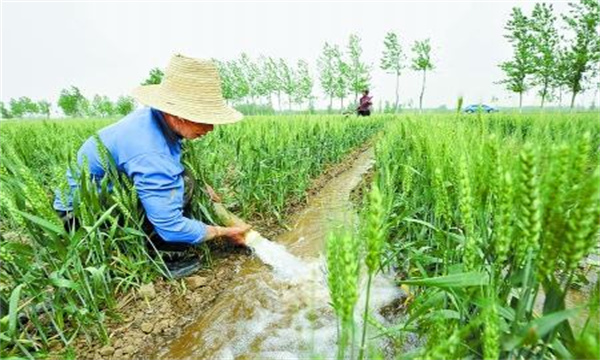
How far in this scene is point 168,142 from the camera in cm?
218

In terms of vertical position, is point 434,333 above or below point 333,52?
below

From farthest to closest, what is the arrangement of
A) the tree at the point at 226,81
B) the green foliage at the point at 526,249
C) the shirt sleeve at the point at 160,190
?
the tree at the point at 226,81
the shirt sleeve at the point at 160,190
the green foliage at the point at 526,249

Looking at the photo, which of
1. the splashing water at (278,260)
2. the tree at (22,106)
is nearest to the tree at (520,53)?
the splashing water at (278,260)

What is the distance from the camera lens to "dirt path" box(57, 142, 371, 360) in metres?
1.65

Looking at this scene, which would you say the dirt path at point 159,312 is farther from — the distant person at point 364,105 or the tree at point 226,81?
the tree at point 226,81

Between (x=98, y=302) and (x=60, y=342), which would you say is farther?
(x=98, y=302)

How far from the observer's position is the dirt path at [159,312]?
64.9 inches

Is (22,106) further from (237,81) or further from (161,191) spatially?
(161,191)

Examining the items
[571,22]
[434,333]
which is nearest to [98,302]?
[434,333]

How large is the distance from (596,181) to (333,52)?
3177 cm

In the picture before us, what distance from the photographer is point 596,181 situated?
0.61m

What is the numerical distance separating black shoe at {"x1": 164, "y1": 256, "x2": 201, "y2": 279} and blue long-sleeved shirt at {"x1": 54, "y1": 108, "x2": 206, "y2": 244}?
0.26m

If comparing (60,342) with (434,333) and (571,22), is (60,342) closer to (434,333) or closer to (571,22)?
(434,333)

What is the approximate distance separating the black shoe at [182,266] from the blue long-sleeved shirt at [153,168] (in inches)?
10.1
